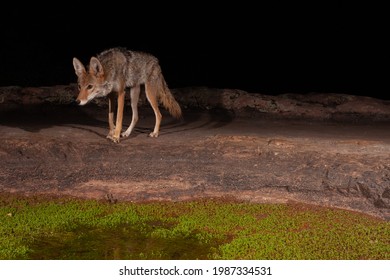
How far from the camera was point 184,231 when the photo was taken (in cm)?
779

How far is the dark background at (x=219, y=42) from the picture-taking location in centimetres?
1672

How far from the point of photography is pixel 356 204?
28.8 feet

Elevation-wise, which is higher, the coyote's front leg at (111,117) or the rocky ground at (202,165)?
the coyote's front leg at (111,117)

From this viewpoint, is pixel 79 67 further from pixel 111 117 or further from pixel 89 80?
pixel 111 117

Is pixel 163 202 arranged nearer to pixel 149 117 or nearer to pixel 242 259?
pixel 242 259

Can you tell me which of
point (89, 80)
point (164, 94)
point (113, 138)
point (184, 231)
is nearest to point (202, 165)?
point (113, 138)

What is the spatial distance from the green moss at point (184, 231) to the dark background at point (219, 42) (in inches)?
347

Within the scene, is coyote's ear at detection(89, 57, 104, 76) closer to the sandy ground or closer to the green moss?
the sandy ground

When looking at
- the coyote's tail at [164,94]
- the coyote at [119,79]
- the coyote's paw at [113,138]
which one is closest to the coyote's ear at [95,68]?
the coyote at [119,79]

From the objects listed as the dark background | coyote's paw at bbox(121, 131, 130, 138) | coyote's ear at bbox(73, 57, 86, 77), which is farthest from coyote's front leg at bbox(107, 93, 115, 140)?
the dark background

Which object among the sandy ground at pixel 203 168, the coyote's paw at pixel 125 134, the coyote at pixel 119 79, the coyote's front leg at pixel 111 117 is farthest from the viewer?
the coyote's paw at pixel 125 134

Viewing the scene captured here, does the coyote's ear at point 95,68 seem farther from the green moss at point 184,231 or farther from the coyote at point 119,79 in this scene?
the green moss at point 184,231

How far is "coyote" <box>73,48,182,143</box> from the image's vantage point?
9.66m

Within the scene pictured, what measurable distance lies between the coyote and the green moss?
1735 millimetres
